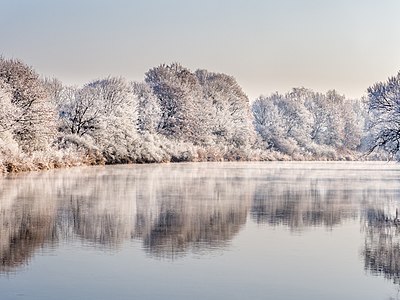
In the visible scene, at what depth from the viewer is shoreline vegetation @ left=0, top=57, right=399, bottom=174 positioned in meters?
41.2

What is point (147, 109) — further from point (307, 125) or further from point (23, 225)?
point (23, 225)

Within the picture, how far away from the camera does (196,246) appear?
12.6m

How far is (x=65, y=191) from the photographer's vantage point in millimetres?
24906

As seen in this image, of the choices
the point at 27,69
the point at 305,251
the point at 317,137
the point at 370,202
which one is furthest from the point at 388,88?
the point at 317,137

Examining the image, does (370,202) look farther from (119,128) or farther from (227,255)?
(119,128)

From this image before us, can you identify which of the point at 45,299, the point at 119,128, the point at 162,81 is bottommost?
the point at 45,299

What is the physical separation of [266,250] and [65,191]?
45.1 ft

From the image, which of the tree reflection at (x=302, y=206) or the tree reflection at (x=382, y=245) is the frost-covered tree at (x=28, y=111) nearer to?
the tree reflection at (x=302, y=206)

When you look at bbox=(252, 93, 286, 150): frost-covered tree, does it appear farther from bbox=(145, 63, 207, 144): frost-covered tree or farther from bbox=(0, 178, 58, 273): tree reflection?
bbox=(0, 178, 58, 273): tree reflection

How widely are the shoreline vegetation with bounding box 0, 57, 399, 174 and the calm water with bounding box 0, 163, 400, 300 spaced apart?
39.9 feet

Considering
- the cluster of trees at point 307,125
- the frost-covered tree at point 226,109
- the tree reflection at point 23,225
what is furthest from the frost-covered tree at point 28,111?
the cluster of trees at point 307,125

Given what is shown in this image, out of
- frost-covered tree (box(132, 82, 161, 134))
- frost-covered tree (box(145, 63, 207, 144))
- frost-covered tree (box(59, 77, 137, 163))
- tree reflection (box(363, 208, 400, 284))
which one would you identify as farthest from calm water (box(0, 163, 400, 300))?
frost-covered tree (box(145, 63, 207, 144))

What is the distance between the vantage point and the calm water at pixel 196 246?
30.1 feet

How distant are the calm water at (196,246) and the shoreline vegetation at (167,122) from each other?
39.9 feet
